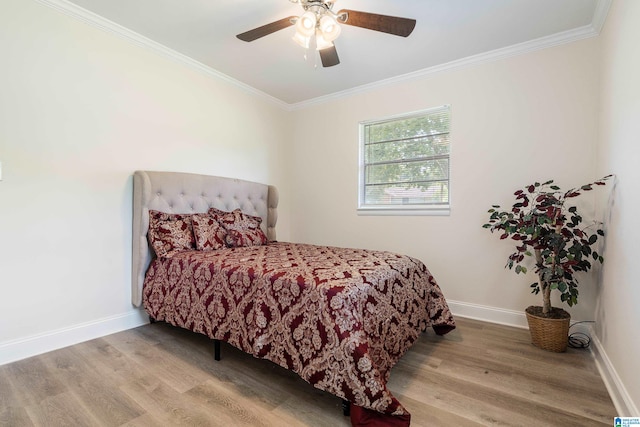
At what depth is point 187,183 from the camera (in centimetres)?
285

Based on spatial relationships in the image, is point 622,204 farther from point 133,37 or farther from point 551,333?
point 133,37

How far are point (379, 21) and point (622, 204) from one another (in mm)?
1781

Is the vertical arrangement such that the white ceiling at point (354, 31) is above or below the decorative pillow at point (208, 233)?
above

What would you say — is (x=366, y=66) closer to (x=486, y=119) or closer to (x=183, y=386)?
(x=486, y=119)

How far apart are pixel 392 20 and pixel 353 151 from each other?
191 centimetres

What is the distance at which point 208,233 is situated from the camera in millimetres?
2689

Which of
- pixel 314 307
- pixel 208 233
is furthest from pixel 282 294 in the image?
pixel 208 233

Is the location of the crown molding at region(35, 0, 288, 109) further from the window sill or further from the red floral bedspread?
the window sill

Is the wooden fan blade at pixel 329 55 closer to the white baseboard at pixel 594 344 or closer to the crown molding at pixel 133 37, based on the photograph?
the crown molding at pixel 133 37

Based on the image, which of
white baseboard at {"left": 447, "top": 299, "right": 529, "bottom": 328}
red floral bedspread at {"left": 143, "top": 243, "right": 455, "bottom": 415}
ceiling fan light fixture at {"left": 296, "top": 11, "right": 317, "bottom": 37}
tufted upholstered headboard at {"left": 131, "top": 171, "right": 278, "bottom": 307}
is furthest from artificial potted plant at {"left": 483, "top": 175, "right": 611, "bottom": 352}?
tufted upholstered headboard at {"left": 131, "top": 171, "right": 278, "bottom": 307}

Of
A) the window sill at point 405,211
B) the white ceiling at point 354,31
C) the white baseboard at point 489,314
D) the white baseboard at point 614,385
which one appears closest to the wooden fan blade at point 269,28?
the white ceiling at point 354,31

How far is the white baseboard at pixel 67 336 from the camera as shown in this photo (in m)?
1.94

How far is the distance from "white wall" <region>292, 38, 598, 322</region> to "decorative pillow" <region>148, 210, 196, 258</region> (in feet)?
6.00

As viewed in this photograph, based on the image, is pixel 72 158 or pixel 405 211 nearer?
pixel 72 158
